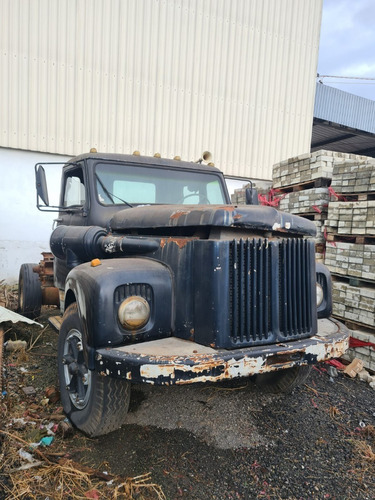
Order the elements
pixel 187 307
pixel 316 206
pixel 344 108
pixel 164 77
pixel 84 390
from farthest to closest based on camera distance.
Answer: pixel 344 108 → pixel 164 77 → pixel 316 206 → pixel 84 390 → pixel 187 307

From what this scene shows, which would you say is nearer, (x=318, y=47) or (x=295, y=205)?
(x=295, y=205)

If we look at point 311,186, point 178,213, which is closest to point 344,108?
point 311,186

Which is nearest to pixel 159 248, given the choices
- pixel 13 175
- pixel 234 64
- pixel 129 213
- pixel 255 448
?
pixel 129 213

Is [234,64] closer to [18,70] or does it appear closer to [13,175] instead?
[18,70]

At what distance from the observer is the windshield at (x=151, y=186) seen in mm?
3719

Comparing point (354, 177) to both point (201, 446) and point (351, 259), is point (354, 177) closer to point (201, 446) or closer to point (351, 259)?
point (351, 259)

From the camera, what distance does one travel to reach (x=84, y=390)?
2814 mm

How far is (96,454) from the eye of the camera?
8.39 feet

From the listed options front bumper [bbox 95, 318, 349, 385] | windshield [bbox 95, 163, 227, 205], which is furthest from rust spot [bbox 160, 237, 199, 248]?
windshield [bbox 95, 163, 227, 205]

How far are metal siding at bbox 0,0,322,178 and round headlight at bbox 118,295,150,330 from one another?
6.86m

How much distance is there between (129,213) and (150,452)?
71.2 inches

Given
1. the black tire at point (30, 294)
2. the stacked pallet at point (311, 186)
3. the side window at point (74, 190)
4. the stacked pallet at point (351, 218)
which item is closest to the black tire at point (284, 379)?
the stacked pallet at point (351, 218)

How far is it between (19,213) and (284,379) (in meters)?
6.75

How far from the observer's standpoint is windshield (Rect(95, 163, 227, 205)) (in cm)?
372
